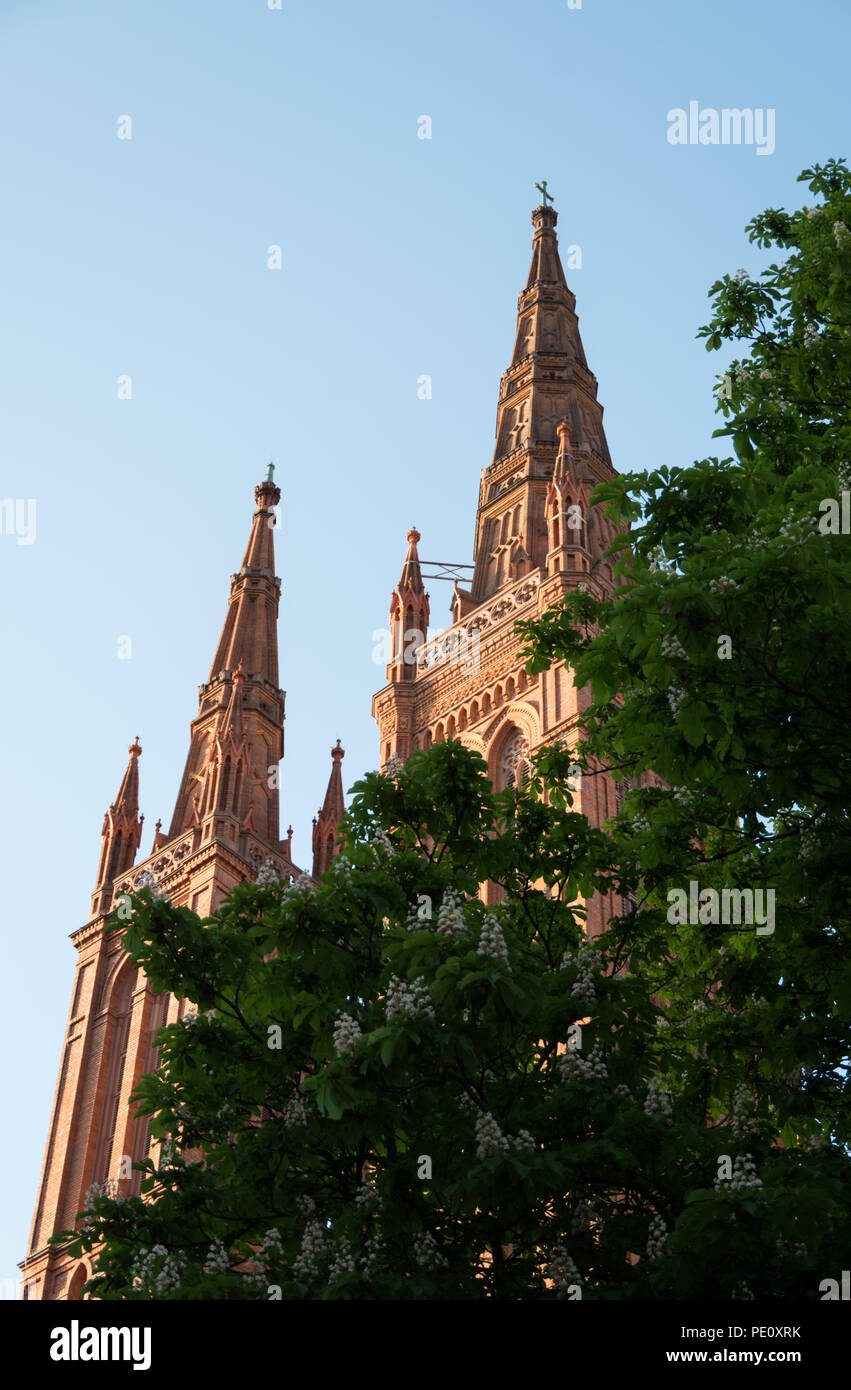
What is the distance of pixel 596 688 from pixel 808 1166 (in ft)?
15.0

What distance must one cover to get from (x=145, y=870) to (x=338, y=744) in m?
22.8

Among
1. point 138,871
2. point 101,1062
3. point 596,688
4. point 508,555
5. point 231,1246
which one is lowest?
point 231,1246

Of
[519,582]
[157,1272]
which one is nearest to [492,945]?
[157,1272]

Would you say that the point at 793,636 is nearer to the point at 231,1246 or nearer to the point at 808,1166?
the point at 808,1166

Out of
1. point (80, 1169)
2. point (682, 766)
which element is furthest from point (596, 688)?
point (80, 1169)

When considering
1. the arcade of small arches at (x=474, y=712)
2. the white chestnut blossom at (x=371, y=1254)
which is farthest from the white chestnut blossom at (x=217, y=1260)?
the arcade of small arches at (x=474, y=712)

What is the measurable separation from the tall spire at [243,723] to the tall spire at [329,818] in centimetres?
331

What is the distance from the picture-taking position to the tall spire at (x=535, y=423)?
53688mm

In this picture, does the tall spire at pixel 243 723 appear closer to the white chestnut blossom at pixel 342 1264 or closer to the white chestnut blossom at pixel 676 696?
the white chestnut blossom at pixel 342 1264

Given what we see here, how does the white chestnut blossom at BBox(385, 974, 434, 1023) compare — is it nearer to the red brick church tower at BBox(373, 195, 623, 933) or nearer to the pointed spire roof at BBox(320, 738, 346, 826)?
the red brick church tower at BBox(373, 195, 623, 933)

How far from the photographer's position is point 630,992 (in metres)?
14.6

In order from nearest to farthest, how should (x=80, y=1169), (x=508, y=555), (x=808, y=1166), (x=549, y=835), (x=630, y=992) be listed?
(x=808, y=1166) < (x=630, y=992) < (x=549, y=835) < (x=80, y=1169) < (x=508, y=555)

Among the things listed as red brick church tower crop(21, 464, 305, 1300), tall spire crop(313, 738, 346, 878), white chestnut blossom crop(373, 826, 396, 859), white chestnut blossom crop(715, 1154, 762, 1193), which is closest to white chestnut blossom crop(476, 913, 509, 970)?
white chestnut blossom crop(715, 1154, 762, 1193)

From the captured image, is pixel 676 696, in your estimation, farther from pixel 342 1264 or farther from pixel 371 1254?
pixel 342 1264
